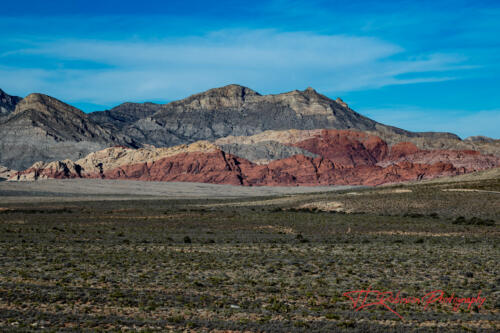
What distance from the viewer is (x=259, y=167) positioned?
564ft

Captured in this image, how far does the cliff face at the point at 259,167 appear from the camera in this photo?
527ft

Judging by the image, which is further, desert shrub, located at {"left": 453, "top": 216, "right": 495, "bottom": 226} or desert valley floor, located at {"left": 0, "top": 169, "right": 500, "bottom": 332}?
desert shrub, located at {"left": 453, "top": 216, "right": 495, "bottom": 226}

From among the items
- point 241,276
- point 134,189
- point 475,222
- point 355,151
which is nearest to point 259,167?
point 355,151

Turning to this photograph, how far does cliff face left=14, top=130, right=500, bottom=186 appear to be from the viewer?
160625 millimetres

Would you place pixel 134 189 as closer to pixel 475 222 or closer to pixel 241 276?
pixel 475 222

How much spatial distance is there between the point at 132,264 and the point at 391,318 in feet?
38.3

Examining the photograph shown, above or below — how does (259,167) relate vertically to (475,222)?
above

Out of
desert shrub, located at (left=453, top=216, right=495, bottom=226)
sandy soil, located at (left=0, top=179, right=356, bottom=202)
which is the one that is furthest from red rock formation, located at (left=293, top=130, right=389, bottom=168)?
desert shrub, located at (left=453, top=216, right=495, bottom=226)

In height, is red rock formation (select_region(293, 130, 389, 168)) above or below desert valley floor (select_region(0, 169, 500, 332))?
above

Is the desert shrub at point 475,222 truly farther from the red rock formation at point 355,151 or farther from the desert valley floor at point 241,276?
the red rock formation at point 355,151

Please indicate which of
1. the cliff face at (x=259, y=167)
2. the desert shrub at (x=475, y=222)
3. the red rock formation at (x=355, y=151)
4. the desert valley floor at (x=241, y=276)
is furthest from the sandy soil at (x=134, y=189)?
the desert valley floor at (x=241, y=276)

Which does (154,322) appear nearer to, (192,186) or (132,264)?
(132,264)

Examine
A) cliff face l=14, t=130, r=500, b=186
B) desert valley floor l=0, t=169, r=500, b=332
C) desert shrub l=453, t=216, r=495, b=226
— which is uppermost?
cliff face l=14, t=130, r=500, b=186

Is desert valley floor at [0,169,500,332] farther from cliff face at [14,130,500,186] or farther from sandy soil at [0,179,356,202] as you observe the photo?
cliff face at [14,130,500,186]
